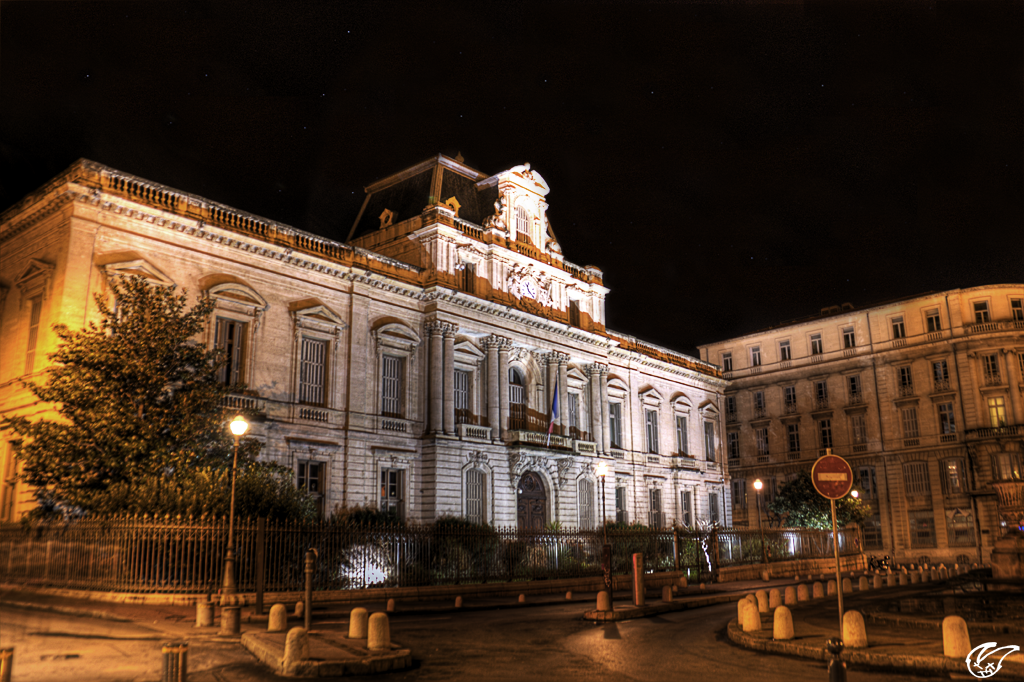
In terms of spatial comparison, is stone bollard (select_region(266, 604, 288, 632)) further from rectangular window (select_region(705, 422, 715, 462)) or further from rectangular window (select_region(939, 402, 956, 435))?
rectangular window (select_region(939, 402, 956, 435))

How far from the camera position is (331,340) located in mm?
32438

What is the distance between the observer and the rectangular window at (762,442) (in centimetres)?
5881

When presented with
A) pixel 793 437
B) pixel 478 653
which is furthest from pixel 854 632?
pixel 793 437

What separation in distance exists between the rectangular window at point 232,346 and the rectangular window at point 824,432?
137 ft

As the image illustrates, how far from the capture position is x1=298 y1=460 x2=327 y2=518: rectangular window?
30.6 meters

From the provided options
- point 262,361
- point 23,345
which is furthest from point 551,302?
point 23,345

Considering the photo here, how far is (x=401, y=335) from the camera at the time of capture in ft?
115

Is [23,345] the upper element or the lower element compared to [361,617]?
upper

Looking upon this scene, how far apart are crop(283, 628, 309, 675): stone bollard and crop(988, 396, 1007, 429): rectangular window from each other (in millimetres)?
49572

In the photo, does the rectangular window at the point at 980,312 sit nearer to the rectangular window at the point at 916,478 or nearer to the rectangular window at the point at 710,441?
the rectangular window at the point at 916,478

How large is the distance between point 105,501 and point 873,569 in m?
31.7

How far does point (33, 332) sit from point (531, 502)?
22.8m

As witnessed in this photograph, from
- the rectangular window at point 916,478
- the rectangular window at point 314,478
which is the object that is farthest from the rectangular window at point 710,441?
the rectangular window at point 314,478

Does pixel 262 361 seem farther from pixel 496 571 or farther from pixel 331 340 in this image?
pixel 496 571
